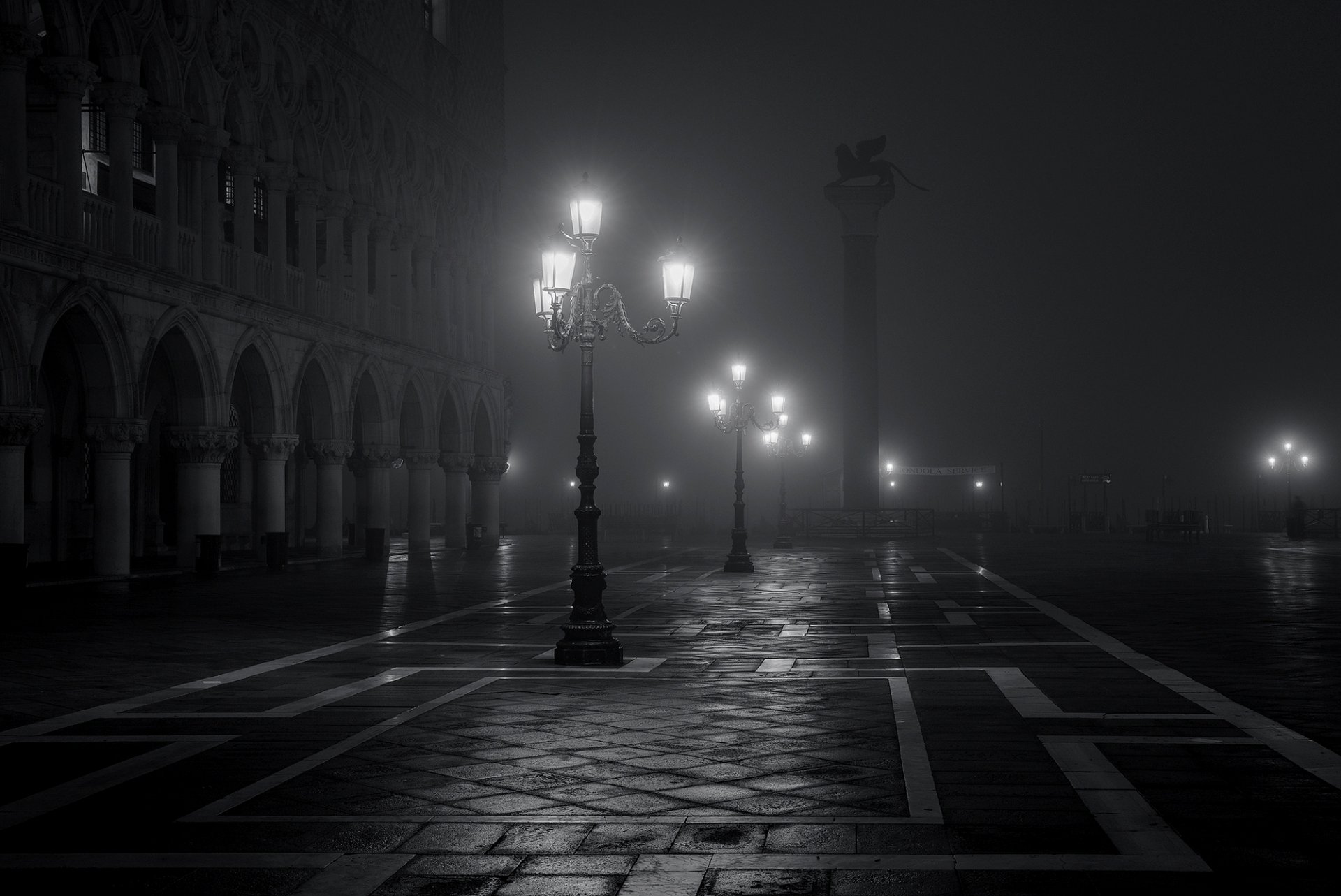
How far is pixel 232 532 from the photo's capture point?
3572 cm

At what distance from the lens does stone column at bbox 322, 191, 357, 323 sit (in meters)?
31.7

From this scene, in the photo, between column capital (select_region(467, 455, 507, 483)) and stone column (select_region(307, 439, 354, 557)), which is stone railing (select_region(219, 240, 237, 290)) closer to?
stone column (select_region(307, 439, 354, 557))

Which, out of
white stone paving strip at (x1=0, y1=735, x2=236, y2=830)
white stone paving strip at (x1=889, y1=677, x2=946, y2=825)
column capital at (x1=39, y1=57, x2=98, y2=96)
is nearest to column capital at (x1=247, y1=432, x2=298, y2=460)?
column capital at (x1=39, y1=57, x2=98, y2=96)

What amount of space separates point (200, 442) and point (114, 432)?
271 centimetres

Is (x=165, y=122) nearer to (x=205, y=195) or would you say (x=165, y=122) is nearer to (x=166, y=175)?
(x=166, y=175)

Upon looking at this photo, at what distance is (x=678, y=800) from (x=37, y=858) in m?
2.53

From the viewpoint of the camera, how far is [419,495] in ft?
119

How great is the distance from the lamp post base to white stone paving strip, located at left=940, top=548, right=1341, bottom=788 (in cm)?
407

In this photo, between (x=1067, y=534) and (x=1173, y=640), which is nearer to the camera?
(x=1173, y=640)

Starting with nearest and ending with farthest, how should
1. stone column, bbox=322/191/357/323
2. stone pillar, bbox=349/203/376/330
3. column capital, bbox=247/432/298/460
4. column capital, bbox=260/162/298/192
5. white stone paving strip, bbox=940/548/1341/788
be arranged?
1. white stone paving strip, bbox=940/548/1341/788
2. column capital, bbox=247/432/298/460
3. column capital, bbox=260/162/298/192
4. stone column, bbox=322/191/357/323
5. stone pillar, bbox=349/203/376/330

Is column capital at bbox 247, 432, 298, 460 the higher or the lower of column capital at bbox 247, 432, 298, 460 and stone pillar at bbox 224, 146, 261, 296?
the lower

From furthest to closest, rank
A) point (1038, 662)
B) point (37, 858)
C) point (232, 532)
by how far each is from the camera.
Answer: point (232, 532)
point (1038, 662)
point (37, 858)

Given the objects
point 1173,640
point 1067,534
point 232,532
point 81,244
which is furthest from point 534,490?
point 1173,640

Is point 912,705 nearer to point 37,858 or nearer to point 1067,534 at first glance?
point 37,858
